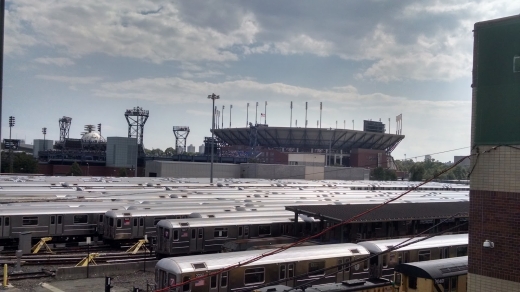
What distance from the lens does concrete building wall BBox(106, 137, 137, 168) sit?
95500 millimetres

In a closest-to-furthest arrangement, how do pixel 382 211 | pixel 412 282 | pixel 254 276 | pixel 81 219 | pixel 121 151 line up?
1. pixel 412 282
2. pixel 254 276
3. pixel 382 211
4. pixel 81 219
5. pixel 121 151

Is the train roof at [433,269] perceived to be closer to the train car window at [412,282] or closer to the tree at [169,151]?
the train car window at [412,282]

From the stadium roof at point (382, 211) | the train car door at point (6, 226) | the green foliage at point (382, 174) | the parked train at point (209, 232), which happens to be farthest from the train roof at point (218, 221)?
the green foliage at point (382, 174)

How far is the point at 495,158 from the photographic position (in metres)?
9.69

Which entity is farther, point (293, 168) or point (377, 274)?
point (293, 168)

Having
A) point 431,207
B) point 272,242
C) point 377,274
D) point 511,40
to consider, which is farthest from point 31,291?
point 431,207

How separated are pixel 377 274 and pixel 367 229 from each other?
9838 millimetres

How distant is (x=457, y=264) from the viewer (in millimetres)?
15398

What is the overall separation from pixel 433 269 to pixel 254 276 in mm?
5953

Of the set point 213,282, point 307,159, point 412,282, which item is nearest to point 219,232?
point 213,282

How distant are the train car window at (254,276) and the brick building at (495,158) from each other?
851 centimetres

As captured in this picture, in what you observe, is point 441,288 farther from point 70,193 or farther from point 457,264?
point 70,193

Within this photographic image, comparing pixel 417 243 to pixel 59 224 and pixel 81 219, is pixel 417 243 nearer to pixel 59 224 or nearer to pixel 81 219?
pixel 81 219

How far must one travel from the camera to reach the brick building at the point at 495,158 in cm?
935
